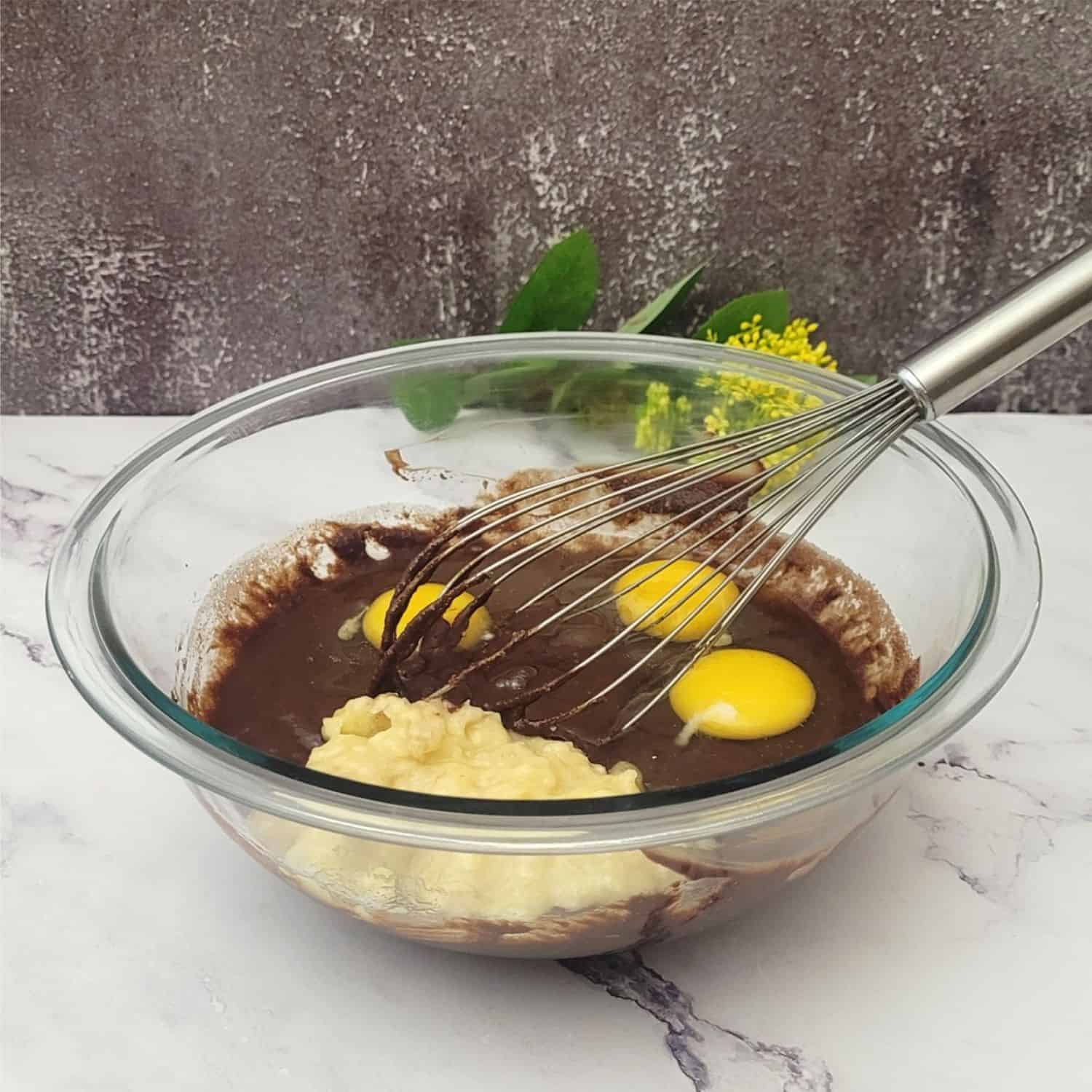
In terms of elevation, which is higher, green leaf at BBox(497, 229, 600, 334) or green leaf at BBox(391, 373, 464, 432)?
green leaf at BBox(497, 229, 600, 334)

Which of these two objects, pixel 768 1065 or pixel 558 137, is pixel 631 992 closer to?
pixel 768 1065

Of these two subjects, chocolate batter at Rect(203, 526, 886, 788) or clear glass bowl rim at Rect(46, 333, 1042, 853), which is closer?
clear glass bowl rim at Rect(46, 333, 1042, 853)

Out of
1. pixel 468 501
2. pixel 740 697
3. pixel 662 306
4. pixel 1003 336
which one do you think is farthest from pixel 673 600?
pixel 662 306

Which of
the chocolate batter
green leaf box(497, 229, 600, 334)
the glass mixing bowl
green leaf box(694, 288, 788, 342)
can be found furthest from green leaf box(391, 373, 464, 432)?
green leaf box(694, 288, 788, 342)

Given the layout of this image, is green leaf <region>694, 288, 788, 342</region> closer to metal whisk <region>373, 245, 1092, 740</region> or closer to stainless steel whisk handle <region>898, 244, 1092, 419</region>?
metal whisk <region>373, 245, 1092, 740</region>

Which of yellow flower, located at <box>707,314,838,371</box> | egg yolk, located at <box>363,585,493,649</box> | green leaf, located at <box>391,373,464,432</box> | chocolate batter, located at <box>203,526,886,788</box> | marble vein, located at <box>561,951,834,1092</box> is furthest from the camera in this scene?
yellow flower, located at <box>707,314,838,371</box>
